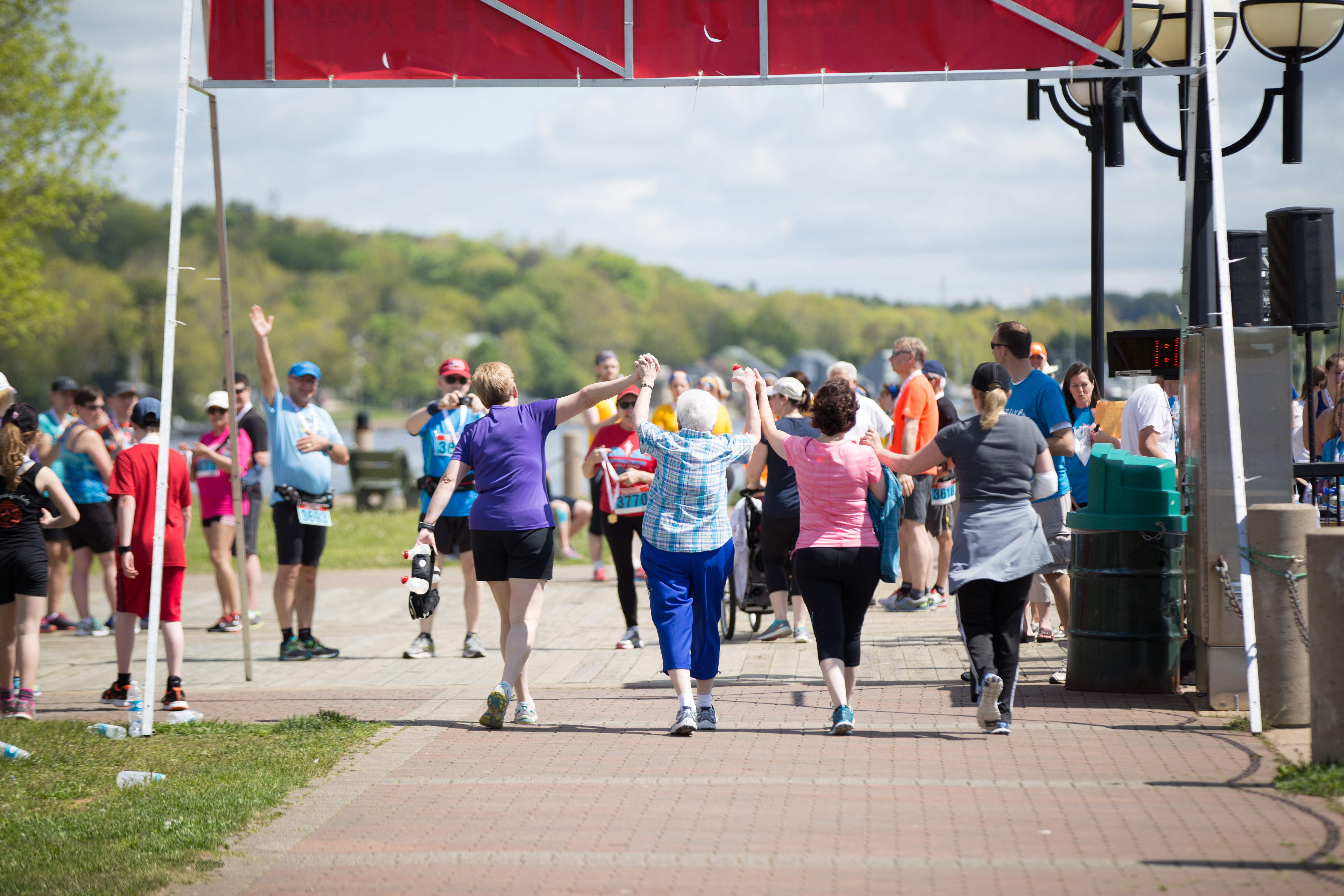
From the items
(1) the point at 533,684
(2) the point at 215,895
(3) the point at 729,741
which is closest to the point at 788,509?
(1) the point at 533,684

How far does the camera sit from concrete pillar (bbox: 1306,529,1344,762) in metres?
5.61

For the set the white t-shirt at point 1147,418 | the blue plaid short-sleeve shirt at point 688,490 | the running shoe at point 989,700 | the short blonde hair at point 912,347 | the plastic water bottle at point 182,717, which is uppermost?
the short blonde hair at point 912,347

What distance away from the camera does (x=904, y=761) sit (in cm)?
629

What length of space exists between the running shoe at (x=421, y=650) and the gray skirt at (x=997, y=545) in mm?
4736

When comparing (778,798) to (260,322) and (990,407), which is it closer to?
(990,407)

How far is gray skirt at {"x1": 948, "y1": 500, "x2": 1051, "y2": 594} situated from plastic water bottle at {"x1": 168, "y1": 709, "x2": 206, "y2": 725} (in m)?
4.43

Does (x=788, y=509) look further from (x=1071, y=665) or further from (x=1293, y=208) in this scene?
(x=1293, y=208)

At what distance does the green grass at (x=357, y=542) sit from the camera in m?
16.8

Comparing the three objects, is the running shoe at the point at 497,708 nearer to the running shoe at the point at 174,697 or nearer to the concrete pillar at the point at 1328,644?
the running shoe at the point at 174,697

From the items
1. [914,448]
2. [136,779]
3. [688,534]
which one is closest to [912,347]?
[914,448]

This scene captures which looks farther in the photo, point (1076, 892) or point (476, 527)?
point (476, 527)

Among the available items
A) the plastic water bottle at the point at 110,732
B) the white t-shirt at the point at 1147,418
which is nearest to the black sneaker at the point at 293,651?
the plastic water bottle at the point at 110,732

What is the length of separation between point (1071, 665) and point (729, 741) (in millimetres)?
2269

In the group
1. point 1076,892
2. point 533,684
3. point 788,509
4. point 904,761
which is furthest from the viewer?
point 788,509
